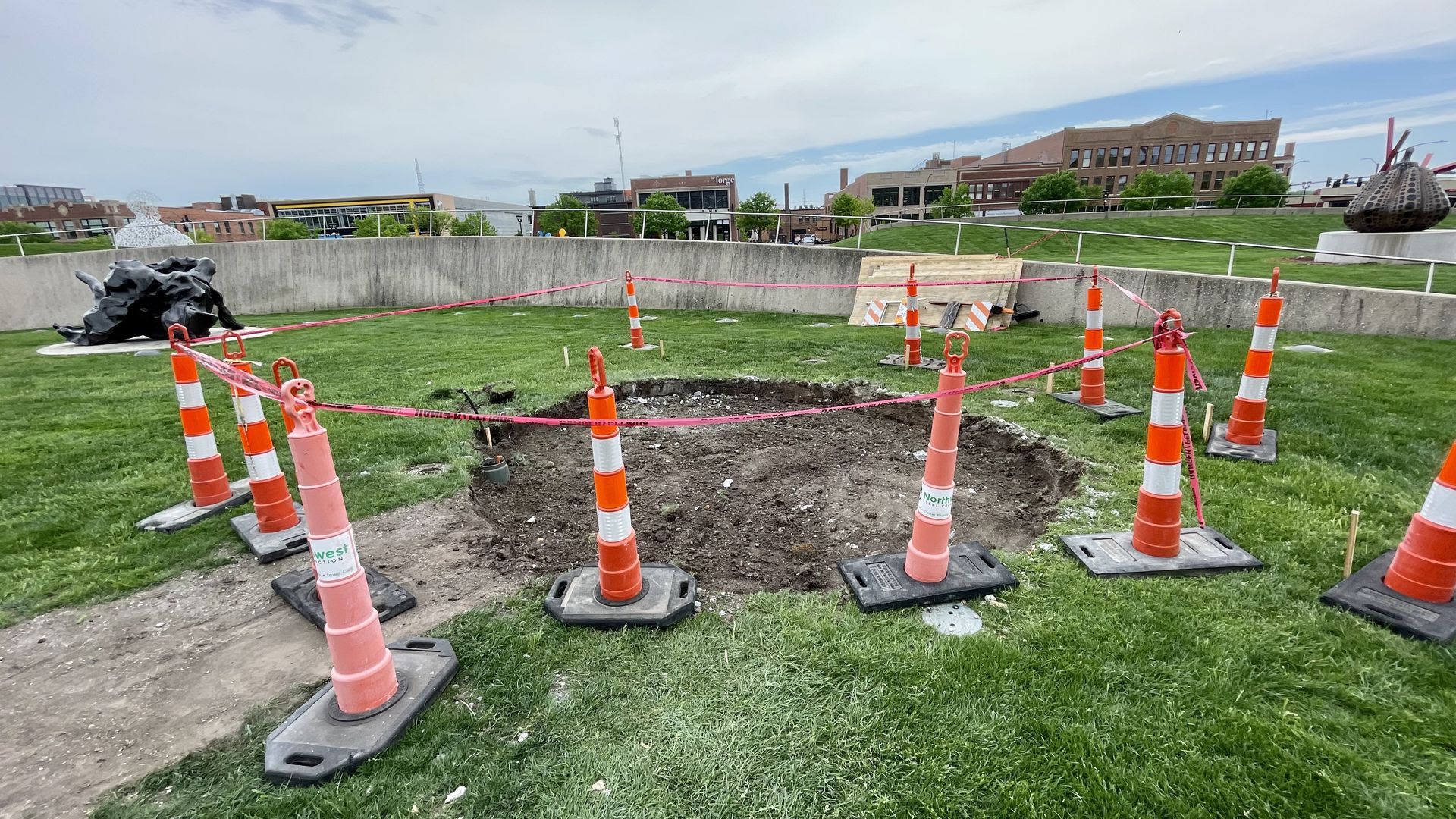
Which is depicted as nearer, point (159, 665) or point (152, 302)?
point (159, 665)

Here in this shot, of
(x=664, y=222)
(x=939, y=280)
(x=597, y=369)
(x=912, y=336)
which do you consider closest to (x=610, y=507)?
(x=597, y=369)

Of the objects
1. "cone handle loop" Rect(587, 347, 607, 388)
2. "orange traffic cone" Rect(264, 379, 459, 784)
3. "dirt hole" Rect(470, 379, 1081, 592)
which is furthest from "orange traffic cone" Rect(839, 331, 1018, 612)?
"orange traffic cone" Rect(264, 379, 459, 784)

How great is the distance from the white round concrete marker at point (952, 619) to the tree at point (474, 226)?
1854 cm

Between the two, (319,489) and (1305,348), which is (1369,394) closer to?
(1305,348)

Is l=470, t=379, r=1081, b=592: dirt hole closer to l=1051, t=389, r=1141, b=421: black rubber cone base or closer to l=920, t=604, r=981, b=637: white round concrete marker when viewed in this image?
l=920, t=604, r=981, b=637: white round concrete marker

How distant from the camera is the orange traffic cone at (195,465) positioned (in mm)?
4141

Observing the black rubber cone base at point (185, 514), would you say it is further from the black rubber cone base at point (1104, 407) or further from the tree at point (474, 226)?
the tree at point (474, 226)

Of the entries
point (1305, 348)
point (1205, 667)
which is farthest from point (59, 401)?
point (1305, 348)

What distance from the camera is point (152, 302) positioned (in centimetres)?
1108

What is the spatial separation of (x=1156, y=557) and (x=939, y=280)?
928 centimetres

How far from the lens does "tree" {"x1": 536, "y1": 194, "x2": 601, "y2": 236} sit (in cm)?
1816

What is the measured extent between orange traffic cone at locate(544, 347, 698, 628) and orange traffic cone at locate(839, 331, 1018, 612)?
37.9 inches

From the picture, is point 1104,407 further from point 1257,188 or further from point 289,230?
point 289,230

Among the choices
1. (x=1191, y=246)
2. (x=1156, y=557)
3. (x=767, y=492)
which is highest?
(x=1191, y=246)
